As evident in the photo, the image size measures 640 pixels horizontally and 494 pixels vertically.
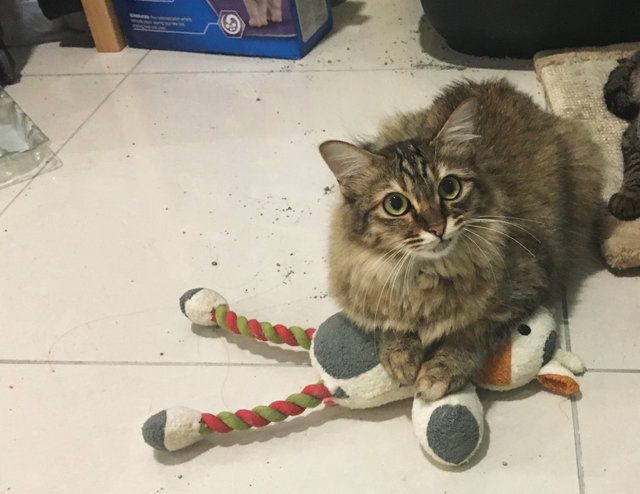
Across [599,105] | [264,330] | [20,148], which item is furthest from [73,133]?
[599,105]

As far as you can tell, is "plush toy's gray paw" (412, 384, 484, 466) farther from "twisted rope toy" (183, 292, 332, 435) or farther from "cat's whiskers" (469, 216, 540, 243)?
"cat's whiskers" (469, 216, 540, 243)

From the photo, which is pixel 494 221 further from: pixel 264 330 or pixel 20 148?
pixel 20 148

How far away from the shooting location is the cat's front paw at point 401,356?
3.55 ft

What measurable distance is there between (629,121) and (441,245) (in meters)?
1.10

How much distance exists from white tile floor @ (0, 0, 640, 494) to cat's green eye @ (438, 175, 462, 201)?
0.45m

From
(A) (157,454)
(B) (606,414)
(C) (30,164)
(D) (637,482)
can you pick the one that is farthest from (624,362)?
(C) (30,164)

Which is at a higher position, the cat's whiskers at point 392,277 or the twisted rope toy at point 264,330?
the cat's whiskers at point 392,277

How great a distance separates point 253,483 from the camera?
111cm

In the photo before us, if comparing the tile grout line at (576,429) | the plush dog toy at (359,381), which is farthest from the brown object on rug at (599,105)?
the plush dog toy at (359,381)

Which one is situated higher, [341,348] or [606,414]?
[341,348]

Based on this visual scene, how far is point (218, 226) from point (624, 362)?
1.07m

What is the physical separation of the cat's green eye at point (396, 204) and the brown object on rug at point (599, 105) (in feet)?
2.12

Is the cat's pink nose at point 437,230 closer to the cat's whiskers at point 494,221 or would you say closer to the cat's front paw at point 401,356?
the cat's whiskers at point 494,221

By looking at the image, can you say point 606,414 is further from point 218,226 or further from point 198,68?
point 198,68
